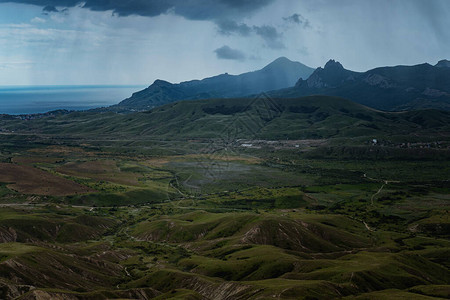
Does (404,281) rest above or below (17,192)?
below

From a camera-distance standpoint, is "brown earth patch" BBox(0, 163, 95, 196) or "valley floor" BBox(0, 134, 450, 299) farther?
"brown earth patch" BBox(0, 163, 95, 196)

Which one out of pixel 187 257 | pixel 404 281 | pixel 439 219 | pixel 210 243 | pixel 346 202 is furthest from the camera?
pixel 346 202

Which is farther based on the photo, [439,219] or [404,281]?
[439,219]

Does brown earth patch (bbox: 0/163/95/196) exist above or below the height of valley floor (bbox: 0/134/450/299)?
above

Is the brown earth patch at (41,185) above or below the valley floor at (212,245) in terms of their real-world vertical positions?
above

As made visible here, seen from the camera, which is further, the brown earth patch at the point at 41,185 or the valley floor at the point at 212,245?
the brown earth patch at the point at 41,185

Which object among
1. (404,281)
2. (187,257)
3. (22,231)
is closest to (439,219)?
(404,281)

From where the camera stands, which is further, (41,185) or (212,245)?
(41,185)

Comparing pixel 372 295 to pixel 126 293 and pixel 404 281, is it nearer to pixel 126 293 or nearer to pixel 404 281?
pixel 404 281

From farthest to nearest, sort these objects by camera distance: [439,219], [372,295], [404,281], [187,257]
Result: 1. [439,219]
2. [187,257]
3. [404,281]
4. [372,295]

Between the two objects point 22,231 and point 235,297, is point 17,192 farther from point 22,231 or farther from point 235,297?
point 235,297

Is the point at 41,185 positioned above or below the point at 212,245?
above
